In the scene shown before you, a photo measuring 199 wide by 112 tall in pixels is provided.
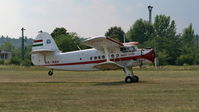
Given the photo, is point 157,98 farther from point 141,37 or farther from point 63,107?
point 141,37

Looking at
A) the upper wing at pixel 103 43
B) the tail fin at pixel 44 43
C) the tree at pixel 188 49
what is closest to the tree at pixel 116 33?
the tree at pixel 188 49

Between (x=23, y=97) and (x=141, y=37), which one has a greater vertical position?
(x=141, y=37)

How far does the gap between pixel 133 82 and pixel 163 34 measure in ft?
298

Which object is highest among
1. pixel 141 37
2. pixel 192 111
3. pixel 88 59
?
pixel 141 37

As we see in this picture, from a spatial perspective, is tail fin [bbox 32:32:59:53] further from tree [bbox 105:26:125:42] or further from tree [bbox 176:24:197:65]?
tree [bbox 105:26:125:42]

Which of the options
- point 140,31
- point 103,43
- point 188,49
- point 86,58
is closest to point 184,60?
point 188,49

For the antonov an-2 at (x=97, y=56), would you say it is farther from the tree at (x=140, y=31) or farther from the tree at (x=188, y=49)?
the tree at (x=140, y=31)

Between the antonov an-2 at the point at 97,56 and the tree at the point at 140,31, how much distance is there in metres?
81.3

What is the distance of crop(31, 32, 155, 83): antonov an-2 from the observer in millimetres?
24641

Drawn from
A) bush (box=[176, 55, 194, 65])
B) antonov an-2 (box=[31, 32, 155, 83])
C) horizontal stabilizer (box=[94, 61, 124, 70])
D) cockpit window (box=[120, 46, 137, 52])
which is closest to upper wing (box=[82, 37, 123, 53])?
antonov an-2 (box=[31, 32, 155, 83])

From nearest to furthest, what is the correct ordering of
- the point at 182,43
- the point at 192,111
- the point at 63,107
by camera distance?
the point at 192,111, the point at 63,107, the point at 182,43

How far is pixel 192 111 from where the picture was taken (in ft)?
37.4

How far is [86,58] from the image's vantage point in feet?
86.3

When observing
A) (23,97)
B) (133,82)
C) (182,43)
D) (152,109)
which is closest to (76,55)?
(133,82)
